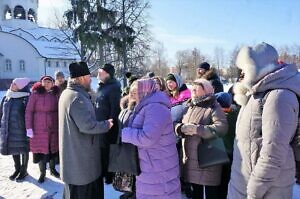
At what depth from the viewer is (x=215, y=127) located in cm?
380

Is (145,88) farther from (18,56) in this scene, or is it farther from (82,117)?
(18,56)

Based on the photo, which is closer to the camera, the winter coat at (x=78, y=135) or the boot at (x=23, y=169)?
the winter coat at (x=78, y=135)

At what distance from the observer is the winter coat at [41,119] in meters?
6.21

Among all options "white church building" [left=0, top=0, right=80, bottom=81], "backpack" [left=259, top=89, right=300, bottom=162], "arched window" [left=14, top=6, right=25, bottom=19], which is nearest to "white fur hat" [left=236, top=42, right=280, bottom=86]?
"backpack" [left=259, top=89, right=300, bottom=162]

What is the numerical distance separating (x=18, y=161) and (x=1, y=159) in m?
1.97

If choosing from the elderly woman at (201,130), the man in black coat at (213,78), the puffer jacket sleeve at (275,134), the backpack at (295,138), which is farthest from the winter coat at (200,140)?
the man in black coat at (213,78)

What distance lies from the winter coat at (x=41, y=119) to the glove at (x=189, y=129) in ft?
10.1

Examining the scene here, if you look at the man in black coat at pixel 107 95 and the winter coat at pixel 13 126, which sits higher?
the man in black coat at pixel 107 95

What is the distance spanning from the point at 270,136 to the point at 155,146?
140 centimetres

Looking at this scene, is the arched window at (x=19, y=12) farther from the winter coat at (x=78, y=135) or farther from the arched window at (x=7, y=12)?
the winter coat at (x=78, y=135)

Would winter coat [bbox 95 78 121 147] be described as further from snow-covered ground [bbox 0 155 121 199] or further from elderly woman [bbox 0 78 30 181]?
elderly woman [bbox 0 78 30 181]

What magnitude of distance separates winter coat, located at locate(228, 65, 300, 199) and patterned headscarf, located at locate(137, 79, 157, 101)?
1.13 metres

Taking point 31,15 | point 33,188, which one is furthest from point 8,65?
point 33,188

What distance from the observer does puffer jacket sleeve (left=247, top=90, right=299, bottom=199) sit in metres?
2.43
